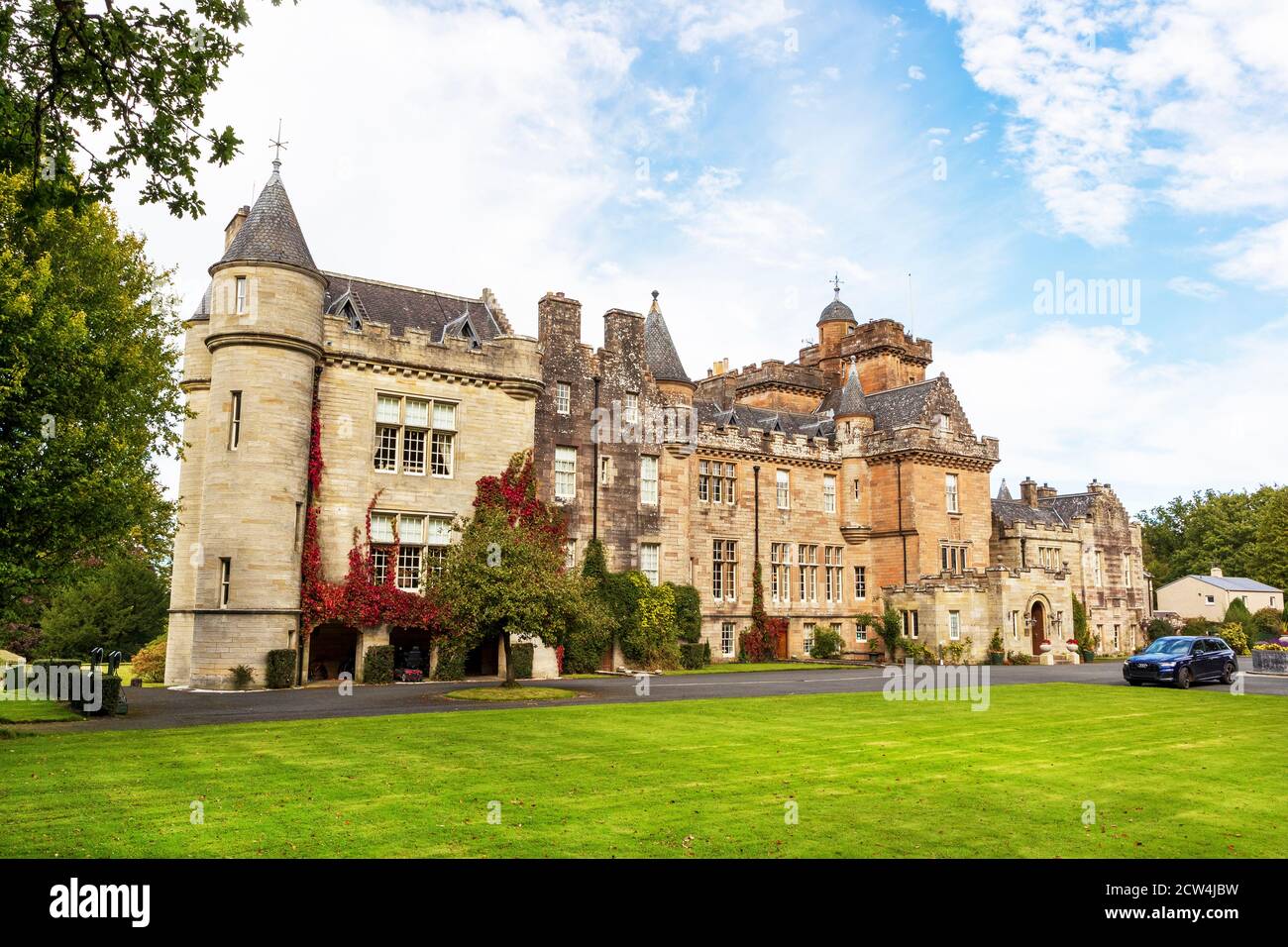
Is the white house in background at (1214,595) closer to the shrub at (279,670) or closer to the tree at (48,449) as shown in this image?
the shrub at (279,670)

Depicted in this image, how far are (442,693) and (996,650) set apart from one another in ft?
97.8

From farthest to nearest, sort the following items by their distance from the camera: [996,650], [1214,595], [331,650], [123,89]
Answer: [1214,595]
[996,650]
[331,650]
[123,89]

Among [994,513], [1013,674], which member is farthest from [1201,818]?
[994,513]

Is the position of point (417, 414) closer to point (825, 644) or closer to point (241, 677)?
point (241, 677)

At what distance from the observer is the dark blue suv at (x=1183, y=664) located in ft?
97.9

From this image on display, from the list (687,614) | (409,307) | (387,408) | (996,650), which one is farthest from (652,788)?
(996,650)

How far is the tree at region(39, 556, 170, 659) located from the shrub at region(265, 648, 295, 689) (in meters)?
18.2

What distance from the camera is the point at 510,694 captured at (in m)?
25.1

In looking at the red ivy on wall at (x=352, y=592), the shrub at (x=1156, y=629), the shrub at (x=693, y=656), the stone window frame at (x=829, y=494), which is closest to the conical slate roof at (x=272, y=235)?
the red ivy on wall at (x=352, y=592)

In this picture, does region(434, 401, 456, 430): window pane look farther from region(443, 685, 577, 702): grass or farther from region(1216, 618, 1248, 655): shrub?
region(1216, 618, 1248, 655): shrub

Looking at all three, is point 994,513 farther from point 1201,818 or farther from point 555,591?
point 1201,818

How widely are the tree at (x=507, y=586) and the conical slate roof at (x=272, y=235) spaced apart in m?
10.7

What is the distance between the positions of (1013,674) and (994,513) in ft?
74.5
